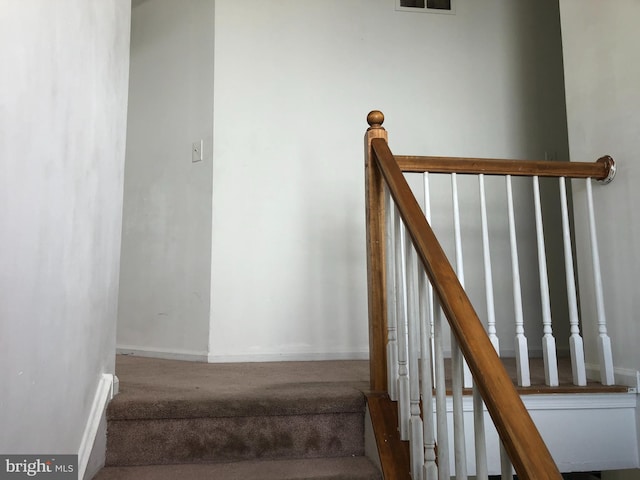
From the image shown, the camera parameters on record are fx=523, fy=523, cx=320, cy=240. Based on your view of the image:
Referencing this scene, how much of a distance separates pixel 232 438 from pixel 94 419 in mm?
443

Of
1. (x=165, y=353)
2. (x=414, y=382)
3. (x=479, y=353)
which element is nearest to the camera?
(x=479, y=353)

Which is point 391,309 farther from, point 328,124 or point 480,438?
point 328,124

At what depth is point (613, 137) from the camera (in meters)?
2.21

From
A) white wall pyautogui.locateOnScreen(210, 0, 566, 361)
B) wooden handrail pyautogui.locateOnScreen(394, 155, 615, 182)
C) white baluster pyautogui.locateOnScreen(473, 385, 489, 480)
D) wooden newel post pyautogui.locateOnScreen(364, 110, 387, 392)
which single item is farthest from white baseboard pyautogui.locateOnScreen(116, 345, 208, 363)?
white baluster pyautogui.locateOnScreen(473, 385, 489, 480)

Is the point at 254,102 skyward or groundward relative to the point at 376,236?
skyward

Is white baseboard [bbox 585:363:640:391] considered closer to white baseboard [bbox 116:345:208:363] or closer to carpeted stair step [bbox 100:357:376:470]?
carpeted stair step [bbox 100:357:376:470]

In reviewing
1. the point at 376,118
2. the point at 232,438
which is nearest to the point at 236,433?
the point at 232,438

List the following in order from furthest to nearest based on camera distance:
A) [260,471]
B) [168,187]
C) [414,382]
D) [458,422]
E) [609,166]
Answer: [168,187], [609,166], [260,471], [414,382], [458,422]

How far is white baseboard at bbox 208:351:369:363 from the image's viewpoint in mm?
3082

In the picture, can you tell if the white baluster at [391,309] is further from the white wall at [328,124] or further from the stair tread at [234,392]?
the white wall at [328,124]

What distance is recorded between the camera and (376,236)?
1.87m

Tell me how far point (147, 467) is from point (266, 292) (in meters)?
1.58

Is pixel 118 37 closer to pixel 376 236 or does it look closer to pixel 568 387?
pixel 376 236

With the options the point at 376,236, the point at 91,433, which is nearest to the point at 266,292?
the point at 376,236
